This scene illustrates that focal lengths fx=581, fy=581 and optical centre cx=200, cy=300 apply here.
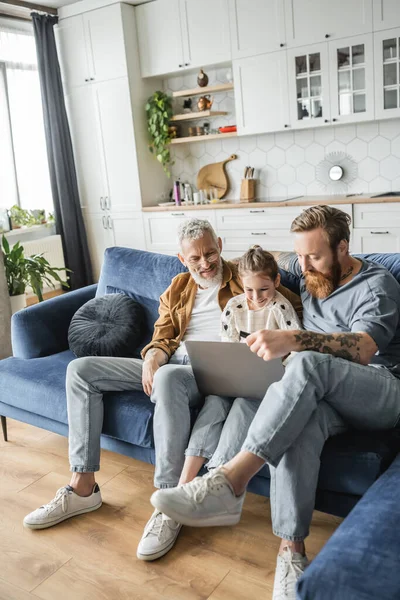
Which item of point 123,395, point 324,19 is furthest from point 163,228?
point 123,395

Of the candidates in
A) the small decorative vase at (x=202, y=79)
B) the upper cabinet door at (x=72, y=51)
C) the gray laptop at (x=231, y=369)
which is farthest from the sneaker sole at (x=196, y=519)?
the upper cabinet door at (x=72, y=51)

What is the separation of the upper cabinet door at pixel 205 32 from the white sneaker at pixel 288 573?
4.07 m

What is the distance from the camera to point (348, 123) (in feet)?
14.6

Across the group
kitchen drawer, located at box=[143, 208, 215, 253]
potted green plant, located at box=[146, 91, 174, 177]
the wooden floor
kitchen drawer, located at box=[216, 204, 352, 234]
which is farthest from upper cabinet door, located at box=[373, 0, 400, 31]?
the wooden floor

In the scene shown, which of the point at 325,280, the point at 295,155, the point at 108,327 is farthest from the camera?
the point at 295,155

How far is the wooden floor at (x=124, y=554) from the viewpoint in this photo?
5.72 feet

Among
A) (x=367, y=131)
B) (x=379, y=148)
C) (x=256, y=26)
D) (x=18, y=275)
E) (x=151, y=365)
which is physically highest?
(x=256, y=26)

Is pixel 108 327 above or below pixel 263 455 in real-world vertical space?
above

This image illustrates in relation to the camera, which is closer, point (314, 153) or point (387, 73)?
point (387, 73)

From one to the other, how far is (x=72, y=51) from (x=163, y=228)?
6.13 ft

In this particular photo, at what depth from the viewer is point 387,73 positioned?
13.5 ft

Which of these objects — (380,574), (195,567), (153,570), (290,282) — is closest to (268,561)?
(195,567)

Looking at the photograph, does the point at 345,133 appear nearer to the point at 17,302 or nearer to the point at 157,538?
the point at 17,302

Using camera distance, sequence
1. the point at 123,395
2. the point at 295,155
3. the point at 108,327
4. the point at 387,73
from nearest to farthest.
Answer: the point at 123,395 → the point at 108,327 → the point at 387,73 → the point at 295,155
